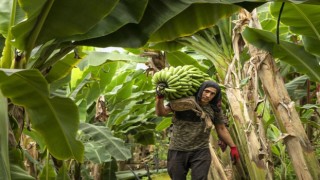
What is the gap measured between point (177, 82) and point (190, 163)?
1.88 feet

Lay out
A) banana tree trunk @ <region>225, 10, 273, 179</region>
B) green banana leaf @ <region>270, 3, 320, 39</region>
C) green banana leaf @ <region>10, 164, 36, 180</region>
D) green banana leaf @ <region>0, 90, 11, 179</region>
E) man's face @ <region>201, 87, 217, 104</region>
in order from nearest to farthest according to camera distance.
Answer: green banana leaf @ <region>0, 90, 11, 179</region> < green banana leaf @ <region>10, 164, 36, 180</region> < green banana leaf @ <region>270, 3, 320, 39</region> < man's face @ <region>201, 87, 217, 104</region> < banana tree trunk @ <region>225, 10, 273, 179</region>

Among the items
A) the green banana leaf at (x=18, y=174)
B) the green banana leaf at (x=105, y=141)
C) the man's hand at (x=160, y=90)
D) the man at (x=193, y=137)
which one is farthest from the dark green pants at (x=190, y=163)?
the green banana leaf at (x=18, y=174)

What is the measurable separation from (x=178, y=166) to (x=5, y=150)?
164 cm

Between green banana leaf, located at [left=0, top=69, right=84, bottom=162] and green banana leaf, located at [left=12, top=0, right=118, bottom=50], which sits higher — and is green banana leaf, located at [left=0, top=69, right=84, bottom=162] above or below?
below

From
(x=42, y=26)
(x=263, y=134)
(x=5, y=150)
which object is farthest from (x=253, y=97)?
(x=5, y=150)

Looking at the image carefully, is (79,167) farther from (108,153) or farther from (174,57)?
(174,57)

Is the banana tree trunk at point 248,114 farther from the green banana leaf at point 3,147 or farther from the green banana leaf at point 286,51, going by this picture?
the green banana leaf at point 3,147

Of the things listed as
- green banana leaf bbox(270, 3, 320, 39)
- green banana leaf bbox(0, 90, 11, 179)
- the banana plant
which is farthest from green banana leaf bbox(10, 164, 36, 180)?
green banana leaf bbox(270, 3, 320, 39)

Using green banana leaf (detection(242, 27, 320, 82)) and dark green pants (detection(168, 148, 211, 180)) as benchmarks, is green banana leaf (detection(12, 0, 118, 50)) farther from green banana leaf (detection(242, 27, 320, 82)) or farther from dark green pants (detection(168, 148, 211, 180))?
dark green pants (detection(168, 148, 211, 180))

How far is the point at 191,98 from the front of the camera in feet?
9.00

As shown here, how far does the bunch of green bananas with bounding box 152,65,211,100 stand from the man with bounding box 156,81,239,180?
0.23ft

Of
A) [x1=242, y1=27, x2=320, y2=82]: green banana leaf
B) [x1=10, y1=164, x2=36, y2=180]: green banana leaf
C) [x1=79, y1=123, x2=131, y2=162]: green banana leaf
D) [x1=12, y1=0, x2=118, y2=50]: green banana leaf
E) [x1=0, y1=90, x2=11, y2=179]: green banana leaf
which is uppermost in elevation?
[x1=12, y1=0, x2=118, y2=50]: green banana leaf

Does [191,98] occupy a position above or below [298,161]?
above

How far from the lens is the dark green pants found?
9.30 ft
